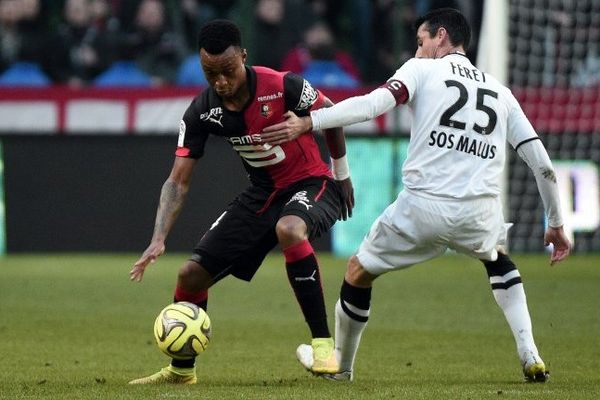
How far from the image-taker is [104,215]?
17.4m

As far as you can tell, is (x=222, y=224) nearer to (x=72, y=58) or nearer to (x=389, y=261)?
(x=389, y=261)

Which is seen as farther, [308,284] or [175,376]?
[175,376]

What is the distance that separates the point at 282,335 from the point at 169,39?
888 centimetres

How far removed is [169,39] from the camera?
1830 cm

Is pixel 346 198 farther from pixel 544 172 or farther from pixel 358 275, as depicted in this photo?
pixel 544 172

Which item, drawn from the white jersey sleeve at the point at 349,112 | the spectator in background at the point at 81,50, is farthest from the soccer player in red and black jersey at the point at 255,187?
the spectator in background at the point at 81,50

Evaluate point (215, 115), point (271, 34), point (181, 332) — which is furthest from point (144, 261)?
point (271, 34)

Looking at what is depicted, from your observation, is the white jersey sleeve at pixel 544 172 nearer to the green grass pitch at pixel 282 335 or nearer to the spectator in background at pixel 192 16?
the green grass pitch at pixel 282 335

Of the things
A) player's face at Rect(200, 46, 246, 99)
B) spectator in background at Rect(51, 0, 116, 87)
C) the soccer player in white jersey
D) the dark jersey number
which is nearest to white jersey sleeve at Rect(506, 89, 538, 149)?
the soccer player in white jersey

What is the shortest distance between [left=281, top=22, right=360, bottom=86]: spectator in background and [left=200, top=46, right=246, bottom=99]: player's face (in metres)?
10.3

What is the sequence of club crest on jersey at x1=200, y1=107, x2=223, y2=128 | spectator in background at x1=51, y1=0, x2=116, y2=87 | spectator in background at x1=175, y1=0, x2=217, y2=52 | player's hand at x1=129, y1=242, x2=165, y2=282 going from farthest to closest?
spectator in background at x1=175, y1=0, x2=217, y2=52 < spectator in background at x1=51, y1=0, x2=116, y2=87 < club crest on jersey at x1=200, y1=107, x2=223, y2=128 < player's hand at x1=129, y1=242, x2=165, y2=282

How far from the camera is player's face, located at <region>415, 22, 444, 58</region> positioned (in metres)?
7.40

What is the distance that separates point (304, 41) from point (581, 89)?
3.63 m

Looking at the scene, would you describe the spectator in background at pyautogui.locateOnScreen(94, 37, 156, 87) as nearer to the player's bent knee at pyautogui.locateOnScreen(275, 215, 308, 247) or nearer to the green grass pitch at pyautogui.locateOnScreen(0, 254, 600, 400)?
the green grass pitch at pyautogui.locateOnScreen(0, 254, 600, 400)
